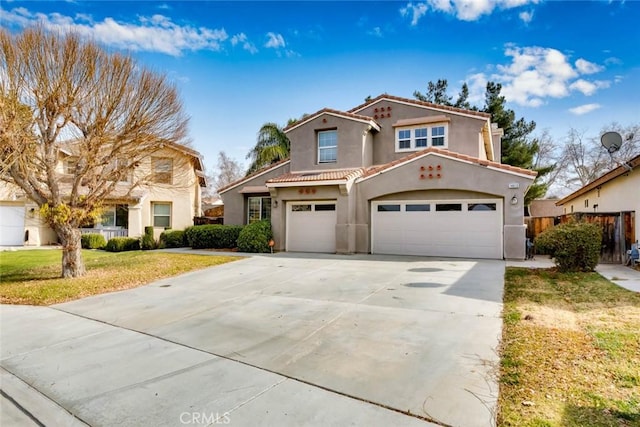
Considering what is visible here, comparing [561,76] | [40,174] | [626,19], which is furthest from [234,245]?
[561,76]

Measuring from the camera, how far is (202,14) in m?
12.2

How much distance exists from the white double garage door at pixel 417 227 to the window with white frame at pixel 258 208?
362 centimetres

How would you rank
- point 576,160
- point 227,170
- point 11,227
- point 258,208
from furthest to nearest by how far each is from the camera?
point 227,170 → point 576,160 → point 11,227 → point 258,208

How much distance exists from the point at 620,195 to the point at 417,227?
777 centimetres

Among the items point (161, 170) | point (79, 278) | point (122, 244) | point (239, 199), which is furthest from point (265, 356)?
point (122, 244)

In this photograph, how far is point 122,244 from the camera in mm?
20578

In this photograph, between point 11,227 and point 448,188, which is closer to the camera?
point 448,188

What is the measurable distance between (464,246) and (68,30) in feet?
49.7

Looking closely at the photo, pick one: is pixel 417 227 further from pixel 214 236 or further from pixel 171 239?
pixel 171 239

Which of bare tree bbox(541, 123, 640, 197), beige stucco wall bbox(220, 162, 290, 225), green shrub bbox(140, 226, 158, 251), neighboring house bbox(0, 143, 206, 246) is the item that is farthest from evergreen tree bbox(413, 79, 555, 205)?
green shrub bbox(140, 226, 158, 251)

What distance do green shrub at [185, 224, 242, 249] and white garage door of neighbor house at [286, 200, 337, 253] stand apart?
11.0ft

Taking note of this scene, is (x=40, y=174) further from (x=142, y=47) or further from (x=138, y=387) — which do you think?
(x=138, y=387)

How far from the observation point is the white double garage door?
548 inches

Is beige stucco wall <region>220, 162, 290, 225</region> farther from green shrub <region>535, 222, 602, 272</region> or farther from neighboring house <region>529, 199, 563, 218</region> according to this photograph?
neighboring house <region>529, 199, 563, 218</region>
